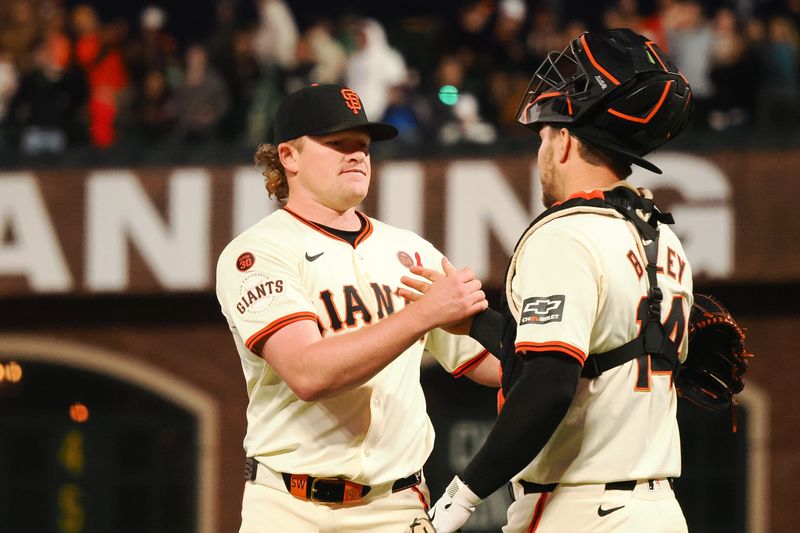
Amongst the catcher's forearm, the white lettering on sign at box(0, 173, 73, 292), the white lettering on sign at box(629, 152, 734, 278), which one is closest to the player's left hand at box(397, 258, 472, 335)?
the catcher's forearm

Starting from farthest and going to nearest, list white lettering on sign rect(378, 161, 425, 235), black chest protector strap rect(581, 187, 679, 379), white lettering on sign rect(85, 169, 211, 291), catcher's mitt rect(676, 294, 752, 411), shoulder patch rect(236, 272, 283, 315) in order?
white lettering on sign rect(85, 169, 211, 291) < white lettering on sign rect(378, 161, 425, 235) < shoulder patch rect(236, 272, 283, 315) < catcher's mitt rect(676, 294, 752, 411) < black chest protector strap rect(581, 187, 679, 379)

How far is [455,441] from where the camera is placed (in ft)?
32.7

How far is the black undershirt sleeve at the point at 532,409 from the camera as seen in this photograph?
9.79ft

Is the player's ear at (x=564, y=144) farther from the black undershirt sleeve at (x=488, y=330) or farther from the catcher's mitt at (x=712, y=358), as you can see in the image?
the catcher's mitt at (x=712, y=358)

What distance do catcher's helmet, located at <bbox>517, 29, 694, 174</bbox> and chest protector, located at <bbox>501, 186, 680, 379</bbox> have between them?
125mm

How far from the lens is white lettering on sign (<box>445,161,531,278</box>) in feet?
30.4

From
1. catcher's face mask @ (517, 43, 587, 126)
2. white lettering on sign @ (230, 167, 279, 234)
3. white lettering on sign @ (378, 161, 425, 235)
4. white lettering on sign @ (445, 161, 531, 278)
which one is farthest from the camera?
white lettering on sign @ (230, 167, 279, 234)

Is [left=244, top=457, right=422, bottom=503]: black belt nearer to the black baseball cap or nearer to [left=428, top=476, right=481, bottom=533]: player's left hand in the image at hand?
[left=428, top=476, right=481, bottom=533]: player's left hand

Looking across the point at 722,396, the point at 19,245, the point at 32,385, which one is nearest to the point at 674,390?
the point at 722,396

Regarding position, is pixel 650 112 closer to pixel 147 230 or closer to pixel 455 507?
pixel 455 507

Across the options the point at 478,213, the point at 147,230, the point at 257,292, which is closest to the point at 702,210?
the point at 478,213

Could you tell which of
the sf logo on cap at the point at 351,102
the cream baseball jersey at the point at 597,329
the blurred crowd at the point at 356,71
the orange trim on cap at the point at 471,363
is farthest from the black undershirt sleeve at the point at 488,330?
the blurred crowd at the point at 356,71

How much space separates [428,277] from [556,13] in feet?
25.9

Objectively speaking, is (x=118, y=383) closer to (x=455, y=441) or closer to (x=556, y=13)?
(x=455, y=441)
